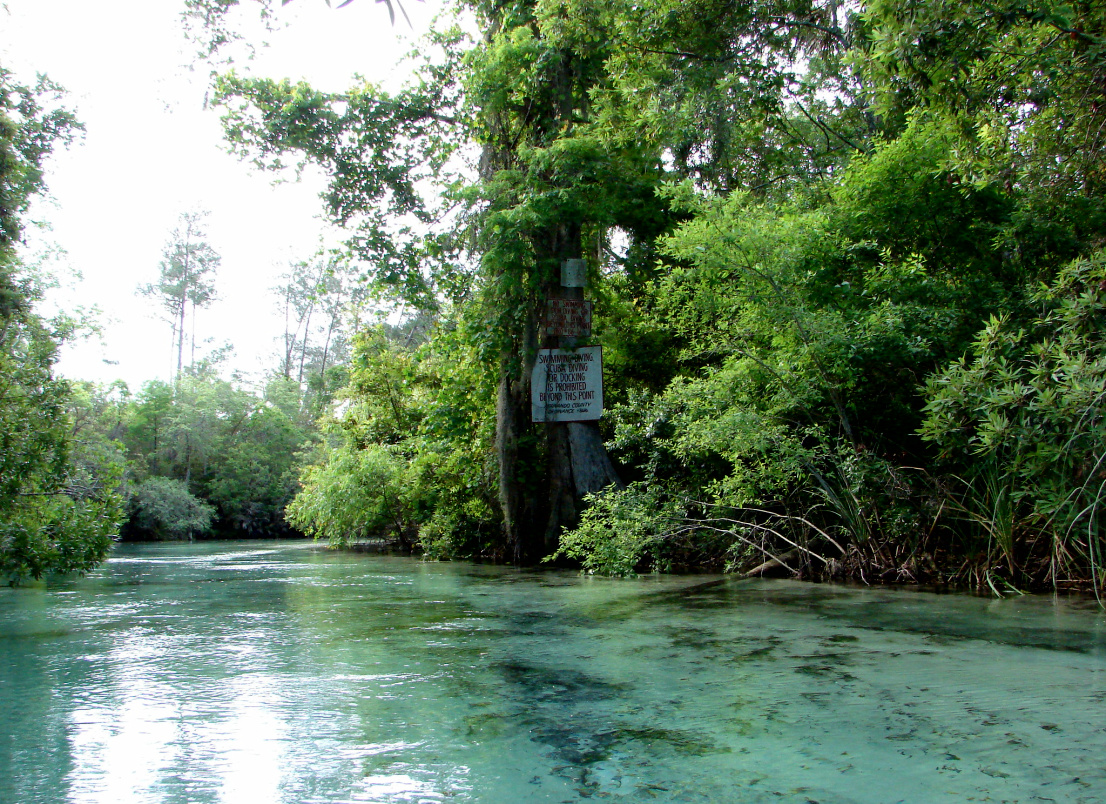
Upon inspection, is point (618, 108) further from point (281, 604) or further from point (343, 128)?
point (281, 604)

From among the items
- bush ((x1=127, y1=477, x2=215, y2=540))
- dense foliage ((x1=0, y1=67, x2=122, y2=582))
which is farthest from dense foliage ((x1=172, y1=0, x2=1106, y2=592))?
bush ((x1=127, y1=477, x2=215, y2=540))

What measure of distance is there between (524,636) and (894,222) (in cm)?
581

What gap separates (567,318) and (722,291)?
348 cm

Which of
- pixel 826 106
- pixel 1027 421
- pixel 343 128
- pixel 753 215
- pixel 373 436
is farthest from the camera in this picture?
pixel 373 436

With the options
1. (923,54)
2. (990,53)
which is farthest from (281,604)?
(990,53)

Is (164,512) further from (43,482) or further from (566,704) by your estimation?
(566,704)

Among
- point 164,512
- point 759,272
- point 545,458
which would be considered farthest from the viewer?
point 164,512

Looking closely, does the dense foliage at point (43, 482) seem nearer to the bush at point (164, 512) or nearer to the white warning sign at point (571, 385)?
the white warning sign at point (571, 385)

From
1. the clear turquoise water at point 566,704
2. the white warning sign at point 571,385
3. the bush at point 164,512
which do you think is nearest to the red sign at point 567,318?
the white warning sign at point 571,385

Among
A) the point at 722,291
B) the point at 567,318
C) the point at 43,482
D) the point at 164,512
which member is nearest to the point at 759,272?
the point at 722,291

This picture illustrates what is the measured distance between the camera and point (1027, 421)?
625cm

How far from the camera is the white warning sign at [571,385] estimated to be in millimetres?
11914

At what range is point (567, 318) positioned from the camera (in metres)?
12.0

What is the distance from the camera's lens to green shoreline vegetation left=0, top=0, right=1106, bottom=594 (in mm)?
6605
